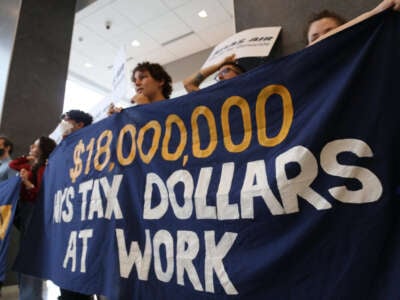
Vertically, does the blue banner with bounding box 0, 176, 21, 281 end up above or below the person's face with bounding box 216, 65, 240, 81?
below

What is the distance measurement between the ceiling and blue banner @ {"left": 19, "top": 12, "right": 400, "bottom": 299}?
2876 mm

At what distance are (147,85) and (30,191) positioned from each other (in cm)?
97

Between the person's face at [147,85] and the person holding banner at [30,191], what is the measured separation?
0.83 m

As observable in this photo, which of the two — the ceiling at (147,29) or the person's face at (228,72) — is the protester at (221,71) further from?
the ceiling at (147,29)

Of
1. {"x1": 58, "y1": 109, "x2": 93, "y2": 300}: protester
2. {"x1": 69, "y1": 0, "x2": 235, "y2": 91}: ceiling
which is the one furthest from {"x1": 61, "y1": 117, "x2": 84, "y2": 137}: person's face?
{"x1": 69, "y1": 0, "x2": 235, "y2": 91}: ceiling

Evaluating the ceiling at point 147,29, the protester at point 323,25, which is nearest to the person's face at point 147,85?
the protester at point 323,25

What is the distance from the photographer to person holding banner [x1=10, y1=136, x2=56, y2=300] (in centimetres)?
179

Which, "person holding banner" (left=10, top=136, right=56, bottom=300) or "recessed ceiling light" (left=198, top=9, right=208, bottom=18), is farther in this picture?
"recessed ceiling light" (left=198, top=9, right=208, bottom=18)

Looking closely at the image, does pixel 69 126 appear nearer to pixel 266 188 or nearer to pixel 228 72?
pixel 228 72

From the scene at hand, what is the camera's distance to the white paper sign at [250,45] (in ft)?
5.11

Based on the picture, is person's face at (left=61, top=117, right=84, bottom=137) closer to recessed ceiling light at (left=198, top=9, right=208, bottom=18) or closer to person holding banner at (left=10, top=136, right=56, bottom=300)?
person holding banner at (left=10, top=136, right=56, bottom=300)

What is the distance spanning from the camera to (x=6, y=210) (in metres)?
1.80

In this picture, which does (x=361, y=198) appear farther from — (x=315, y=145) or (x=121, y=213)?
(x=121, y=213)

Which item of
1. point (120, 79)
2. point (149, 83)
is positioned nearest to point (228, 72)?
point (149, 83)
